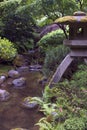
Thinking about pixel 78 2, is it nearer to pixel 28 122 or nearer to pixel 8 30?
pixel 8 30

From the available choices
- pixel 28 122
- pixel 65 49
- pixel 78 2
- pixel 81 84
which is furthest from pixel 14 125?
pixel 78 2

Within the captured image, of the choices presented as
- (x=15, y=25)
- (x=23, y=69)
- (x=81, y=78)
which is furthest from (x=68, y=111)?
(x=15, y=25)

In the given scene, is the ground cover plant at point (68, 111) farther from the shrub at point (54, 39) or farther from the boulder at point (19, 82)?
the shrub at point (54, 39)

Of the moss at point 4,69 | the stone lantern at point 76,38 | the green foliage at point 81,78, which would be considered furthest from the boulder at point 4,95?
the moss at point 4,69

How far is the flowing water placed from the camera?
6864 millimetres

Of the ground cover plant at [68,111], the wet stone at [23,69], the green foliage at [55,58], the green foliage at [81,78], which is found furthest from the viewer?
the wet stone at [23,69]

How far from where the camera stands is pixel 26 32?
15164mm

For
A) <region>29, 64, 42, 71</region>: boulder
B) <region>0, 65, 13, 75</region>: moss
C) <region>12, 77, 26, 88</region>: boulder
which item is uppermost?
<region>12, 77, 26, 88</region>: boulder

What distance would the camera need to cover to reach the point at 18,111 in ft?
25.5

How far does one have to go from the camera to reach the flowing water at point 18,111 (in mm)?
6864

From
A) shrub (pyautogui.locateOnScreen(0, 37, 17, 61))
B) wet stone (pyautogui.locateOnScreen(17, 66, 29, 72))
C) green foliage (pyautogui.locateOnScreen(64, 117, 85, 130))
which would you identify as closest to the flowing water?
green foliage (pyautogui.locateOnScreen(64, 117, 85, 130))

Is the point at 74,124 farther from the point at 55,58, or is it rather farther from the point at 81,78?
the point at 55,58

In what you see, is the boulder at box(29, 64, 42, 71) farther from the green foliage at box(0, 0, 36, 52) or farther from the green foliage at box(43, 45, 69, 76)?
the green foliage at box(43, 45, 69, 76)

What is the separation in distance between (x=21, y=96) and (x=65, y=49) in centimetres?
206
